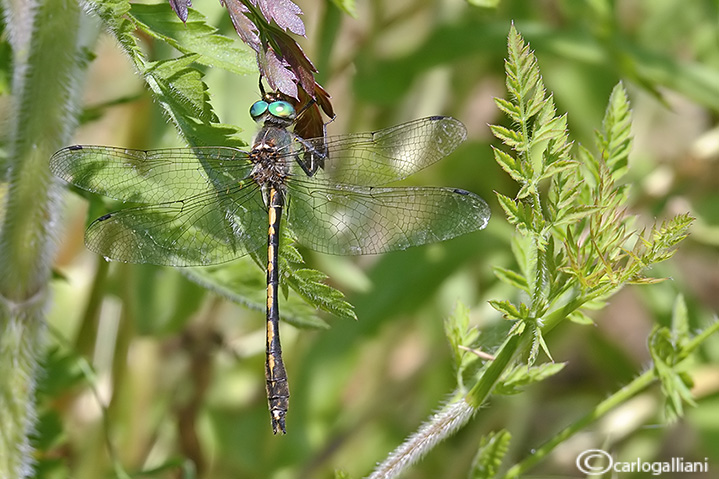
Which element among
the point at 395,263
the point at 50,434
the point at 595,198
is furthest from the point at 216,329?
the point at 595,198

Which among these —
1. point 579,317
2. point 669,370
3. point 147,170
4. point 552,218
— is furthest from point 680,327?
point 147,170

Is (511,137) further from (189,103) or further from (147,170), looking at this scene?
(147,170)

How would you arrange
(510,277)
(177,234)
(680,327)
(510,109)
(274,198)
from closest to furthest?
(510,109) < (510,277) < (680,327) < (177,234) < (274,198)

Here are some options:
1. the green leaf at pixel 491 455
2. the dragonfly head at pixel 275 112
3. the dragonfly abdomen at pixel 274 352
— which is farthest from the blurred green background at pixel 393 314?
the green leaf at pixel 491 455

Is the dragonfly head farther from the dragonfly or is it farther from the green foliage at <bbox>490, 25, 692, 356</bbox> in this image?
the green foliage at <bbox>490, 25, 692, 356</bbox>

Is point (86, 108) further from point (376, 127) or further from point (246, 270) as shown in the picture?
point (376, 127)

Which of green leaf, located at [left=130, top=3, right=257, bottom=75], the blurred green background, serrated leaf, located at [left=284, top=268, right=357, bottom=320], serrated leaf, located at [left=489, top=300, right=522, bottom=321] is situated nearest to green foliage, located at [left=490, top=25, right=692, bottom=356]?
serrated leaf, located at [left=489, top=300, right=522, bottom=321]
